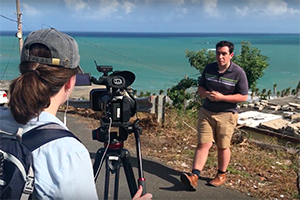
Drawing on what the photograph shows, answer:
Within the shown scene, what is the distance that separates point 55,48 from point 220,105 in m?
2.84

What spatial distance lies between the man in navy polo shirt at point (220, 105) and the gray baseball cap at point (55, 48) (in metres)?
2.63

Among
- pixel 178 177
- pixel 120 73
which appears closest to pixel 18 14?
pixel 178 177

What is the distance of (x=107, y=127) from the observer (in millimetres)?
2512

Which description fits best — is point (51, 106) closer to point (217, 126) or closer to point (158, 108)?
point (217, 126)

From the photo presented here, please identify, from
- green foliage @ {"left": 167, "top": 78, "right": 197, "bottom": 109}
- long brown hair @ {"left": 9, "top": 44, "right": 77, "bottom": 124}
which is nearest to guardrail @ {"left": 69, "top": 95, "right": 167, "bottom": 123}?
green foliage @ {"left": 167, "top": 78, "right": 197, "bottom": 109}

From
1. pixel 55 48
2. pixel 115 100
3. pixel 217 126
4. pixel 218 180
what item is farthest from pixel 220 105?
pixel 55 48

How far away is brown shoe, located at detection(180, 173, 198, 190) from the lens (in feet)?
12.1

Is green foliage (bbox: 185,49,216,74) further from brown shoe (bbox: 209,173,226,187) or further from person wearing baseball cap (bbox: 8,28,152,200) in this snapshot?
person wearing baseball cap (bbox: 8,28,152,200)

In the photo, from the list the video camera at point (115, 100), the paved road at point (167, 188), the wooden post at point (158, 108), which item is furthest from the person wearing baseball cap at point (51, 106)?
the wooden post at point (158, 108)

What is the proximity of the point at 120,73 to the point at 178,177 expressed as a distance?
84.4 inches

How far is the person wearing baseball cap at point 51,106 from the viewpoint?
1.11 metres

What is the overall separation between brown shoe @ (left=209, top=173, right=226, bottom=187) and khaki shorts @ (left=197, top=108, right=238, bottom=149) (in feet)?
1.12

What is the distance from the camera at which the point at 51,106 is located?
4.23 feet

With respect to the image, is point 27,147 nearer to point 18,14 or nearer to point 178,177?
Answer: point 178,177
